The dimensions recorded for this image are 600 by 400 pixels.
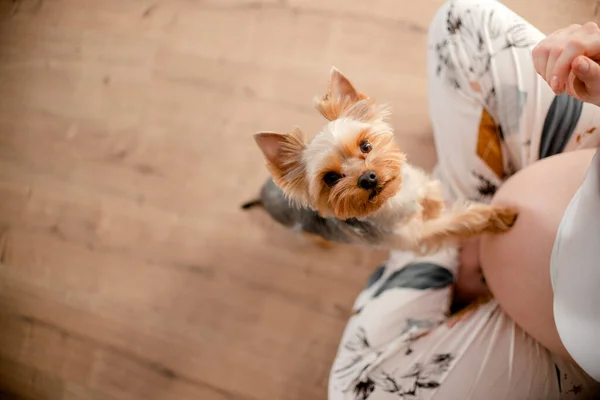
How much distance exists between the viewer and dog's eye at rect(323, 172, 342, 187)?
0.93 meters

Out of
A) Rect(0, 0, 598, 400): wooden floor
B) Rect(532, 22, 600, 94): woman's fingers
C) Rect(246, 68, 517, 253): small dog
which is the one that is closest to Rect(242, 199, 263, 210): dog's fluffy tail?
Rect(0, 0, 598, 400): wooden floor

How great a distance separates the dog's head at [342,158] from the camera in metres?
0.90

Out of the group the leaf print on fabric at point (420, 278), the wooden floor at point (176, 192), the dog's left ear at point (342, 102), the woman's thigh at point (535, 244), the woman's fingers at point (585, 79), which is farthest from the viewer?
the wooden floor at point (176, 192)

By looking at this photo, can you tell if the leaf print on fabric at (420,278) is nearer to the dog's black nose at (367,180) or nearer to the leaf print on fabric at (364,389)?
the leaf print on fabric at (364,389)

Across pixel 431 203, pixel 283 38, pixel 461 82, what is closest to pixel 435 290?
pixel 431 203

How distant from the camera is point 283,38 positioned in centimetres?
169

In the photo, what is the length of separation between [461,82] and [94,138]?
4.48 feet

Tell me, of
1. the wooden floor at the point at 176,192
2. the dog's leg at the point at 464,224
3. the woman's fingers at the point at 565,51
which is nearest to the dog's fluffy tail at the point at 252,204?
the wooden floor at the point at 176,192

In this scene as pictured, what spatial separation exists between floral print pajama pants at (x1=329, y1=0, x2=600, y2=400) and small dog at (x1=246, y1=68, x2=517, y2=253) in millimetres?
115

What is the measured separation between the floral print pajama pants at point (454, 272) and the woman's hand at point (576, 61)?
1.13ft

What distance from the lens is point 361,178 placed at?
0.88 m

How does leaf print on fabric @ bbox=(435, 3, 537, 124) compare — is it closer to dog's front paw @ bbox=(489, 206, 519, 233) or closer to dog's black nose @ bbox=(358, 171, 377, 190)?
dog's front paw @ bbox=(489, 206, 519, 233)

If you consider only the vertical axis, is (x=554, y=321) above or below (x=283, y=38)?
below

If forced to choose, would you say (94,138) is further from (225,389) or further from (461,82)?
(461,82)
